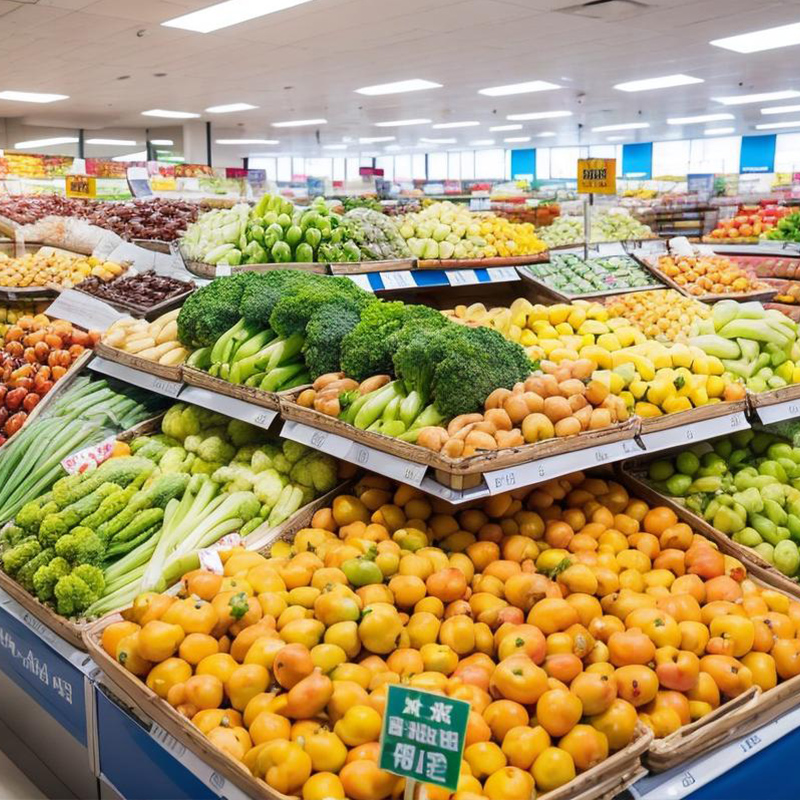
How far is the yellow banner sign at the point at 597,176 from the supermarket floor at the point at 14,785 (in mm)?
4798

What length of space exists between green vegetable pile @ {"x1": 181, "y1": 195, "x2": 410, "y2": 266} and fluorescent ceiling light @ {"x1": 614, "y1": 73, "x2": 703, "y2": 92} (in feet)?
31.9

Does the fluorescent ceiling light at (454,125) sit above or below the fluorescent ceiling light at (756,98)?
below

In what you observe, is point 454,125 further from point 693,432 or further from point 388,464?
point 388,464

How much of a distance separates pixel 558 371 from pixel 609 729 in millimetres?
1164

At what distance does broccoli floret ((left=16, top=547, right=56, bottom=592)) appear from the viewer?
91.0 inches

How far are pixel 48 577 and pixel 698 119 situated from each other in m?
19.6

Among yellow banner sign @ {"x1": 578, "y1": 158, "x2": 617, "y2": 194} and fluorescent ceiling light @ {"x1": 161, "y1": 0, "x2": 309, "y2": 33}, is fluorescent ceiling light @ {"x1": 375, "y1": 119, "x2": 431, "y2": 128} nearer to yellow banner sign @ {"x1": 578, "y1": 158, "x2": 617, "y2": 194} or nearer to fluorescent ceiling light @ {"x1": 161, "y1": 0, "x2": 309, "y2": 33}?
fluorescent ceiling light @ {"x1": 161, "y1": 0, "x2": 309, "y2": 33}

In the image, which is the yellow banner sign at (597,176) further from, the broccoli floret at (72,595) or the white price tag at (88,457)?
the broccoli floret at (72,595)

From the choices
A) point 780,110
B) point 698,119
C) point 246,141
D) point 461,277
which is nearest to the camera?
point 461,277

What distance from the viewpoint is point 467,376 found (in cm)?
224

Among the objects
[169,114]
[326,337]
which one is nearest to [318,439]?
[326,337]

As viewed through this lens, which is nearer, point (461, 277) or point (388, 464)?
point (388, 464)

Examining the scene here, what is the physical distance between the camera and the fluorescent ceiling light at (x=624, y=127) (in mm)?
19275

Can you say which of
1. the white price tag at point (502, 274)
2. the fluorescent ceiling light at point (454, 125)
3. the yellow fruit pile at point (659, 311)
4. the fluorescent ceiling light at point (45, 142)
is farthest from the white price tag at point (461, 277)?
the fluorescent ceiling light at point (45, 142)
